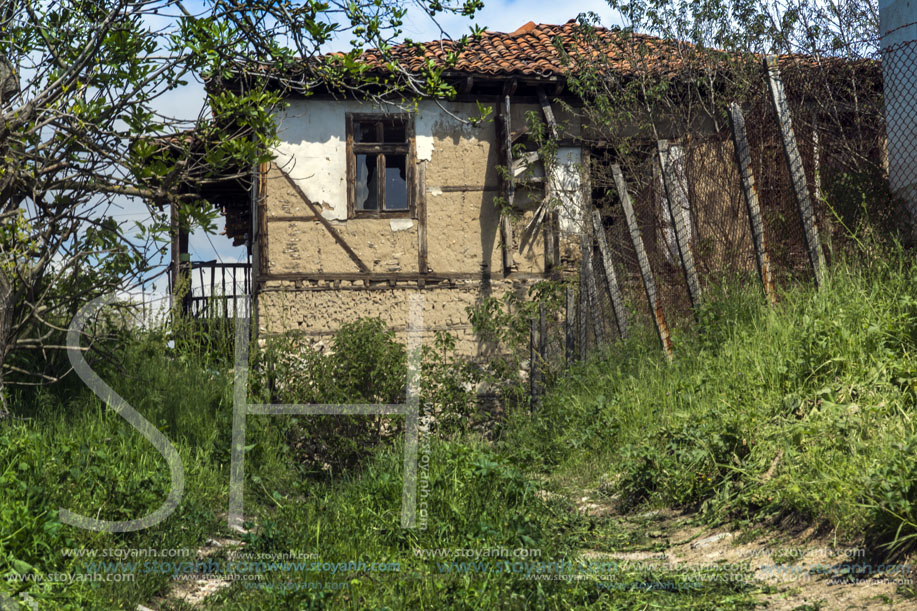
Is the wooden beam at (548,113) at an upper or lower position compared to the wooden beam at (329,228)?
upper

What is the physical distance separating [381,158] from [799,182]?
6199mm

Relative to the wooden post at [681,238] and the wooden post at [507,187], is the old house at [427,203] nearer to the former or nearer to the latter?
the wooden post at [507,187]

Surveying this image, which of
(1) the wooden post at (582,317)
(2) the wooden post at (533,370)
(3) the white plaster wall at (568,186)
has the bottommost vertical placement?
(2) the wooden post at (533,370)

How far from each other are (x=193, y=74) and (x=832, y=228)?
4947 mm

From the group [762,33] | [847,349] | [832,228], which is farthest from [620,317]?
[762,33]

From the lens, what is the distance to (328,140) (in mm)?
10539

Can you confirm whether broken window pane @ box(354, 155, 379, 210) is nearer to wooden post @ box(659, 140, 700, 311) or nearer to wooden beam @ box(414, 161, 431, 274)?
wooden beam @ box(414, 161, 431, 274)

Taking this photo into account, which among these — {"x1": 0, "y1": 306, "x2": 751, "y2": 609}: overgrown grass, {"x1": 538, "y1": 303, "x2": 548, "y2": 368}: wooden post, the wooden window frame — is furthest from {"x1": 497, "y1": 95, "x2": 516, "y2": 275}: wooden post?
{"x1": 0, "y1": 306, "x2": 751, "y2": 609}: overgrown grass

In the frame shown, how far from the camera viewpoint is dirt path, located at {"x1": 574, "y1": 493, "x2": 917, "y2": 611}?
9.41 feet

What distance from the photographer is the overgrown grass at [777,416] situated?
11.3ft

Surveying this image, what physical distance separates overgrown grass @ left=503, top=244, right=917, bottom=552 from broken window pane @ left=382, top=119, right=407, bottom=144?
558 cm

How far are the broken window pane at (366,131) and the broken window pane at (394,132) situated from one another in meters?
0.12

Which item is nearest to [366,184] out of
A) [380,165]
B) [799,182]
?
[380,165]
